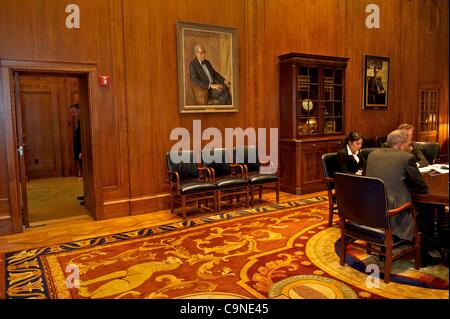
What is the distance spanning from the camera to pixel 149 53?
5.55 m

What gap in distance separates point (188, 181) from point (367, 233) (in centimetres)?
299

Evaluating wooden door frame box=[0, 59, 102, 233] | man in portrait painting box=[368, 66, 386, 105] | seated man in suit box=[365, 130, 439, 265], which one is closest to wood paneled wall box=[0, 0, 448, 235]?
A: wooden door frame box=[0, 59, 102, 233]

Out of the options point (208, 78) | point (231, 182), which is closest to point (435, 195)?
point (231, 182)

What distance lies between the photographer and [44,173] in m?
9.39

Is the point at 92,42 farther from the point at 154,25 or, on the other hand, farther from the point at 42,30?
the point at 154,25

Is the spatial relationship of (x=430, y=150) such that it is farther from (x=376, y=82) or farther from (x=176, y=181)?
(x=176, y=181)

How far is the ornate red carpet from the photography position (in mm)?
2977

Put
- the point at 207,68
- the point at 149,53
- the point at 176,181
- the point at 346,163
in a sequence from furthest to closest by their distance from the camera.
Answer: the point at 207,68
the point at 149,53
the point at 176,181
the point at 346,163

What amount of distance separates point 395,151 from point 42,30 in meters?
4.45

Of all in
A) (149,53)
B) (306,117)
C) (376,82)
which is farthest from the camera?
(376,82)

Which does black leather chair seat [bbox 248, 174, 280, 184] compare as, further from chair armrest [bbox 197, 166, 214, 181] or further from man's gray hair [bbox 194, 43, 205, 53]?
man's gray hair [bbox 194, 43, 205, 53]

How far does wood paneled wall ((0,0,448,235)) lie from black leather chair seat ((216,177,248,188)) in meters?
0.99

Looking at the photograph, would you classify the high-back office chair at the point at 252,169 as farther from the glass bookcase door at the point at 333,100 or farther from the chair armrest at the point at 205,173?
the glass bookcase door at the point at 333,100

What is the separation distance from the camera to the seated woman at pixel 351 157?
→ 4488 millimetres
